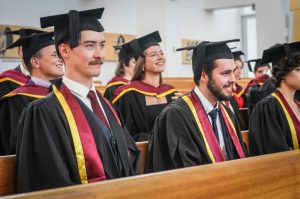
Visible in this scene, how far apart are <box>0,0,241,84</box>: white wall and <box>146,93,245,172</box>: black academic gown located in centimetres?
879

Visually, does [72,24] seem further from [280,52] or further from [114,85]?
[114,85]

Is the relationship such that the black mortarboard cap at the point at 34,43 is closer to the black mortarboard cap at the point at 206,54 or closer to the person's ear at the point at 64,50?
the black mortarboard cap at the point at 206,54

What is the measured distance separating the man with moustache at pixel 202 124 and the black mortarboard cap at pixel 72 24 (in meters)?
0.94

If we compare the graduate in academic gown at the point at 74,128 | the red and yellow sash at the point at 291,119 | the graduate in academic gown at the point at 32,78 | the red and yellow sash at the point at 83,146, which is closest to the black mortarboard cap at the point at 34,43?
the graduate in academic gown at the point at 32,78

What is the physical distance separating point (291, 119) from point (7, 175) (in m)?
2.63

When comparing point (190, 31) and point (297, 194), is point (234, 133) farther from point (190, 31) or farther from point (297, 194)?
point (190, 31)

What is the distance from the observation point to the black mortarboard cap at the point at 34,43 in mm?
4594

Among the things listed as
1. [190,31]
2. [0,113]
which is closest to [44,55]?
[0,113]

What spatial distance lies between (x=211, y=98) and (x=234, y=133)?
325 millimetres

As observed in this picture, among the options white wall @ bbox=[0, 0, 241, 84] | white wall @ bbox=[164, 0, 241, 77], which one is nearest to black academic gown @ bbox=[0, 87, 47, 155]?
white wall @ bbox=[0, 0, 241, 84]

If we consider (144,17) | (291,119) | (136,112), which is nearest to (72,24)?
(291,119)

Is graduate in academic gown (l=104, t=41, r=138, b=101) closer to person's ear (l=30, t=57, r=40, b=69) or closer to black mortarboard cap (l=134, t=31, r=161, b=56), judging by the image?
black mortarboard cap (l=134, t=31, r=161, b=56)

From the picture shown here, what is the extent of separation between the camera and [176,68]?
15539 mm

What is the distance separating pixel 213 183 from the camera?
2191 mm
